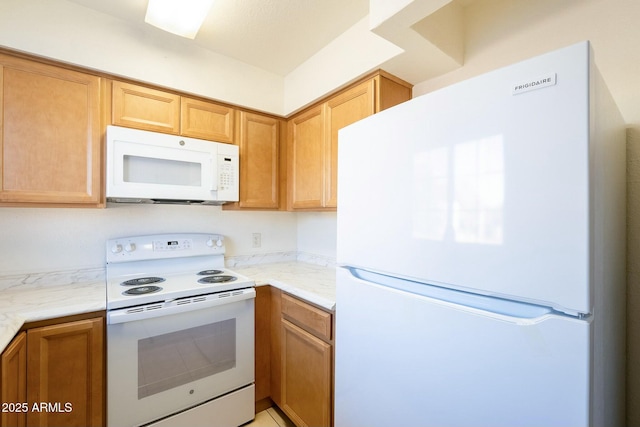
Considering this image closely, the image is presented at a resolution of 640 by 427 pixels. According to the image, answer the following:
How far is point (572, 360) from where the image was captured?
0.60 m

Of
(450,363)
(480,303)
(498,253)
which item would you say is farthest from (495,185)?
(450,363)

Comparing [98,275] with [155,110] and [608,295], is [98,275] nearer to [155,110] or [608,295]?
[155,110]

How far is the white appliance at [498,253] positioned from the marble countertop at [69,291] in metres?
0.55

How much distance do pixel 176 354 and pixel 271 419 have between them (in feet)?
2.59

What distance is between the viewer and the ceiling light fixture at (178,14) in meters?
1.41

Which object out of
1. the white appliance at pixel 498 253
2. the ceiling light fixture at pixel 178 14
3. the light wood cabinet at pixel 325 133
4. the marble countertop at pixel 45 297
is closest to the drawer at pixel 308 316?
the white appliance at pixel 498 253

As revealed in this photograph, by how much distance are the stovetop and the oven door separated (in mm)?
55

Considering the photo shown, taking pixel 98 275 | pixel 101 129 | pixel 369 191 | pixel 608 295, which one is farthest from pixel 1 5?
pixel 608 295

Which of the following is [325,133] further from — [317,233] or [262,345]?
[262,345]

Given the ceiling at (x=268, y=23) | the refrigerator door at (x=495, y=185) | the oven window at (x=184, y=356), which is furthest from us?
the ceiling at (x=268, y=23)

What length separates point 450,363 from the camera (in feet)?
2.60

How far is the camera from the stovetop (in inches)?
59.7

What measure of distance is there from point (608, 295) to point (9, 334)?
2.01 meters

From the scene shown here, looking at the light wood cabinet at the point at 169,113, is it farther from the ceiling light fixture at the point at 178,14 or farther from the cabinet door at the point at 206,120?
the ceiling light fixture at the point at 178,14
